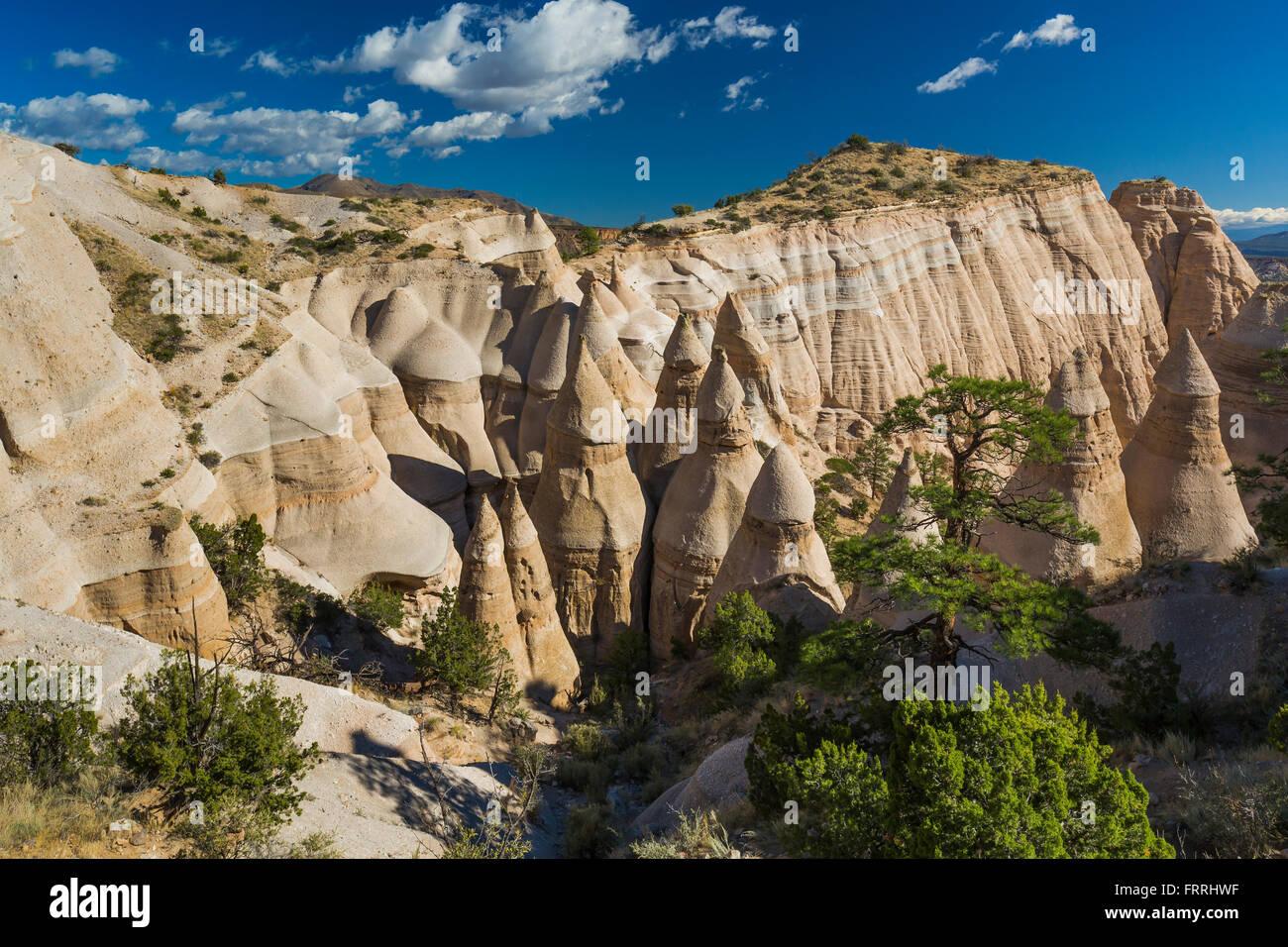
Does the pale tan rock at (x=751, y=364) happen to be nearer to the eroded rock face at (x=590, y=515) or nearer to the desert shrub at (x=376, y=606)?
the eroded rock face at (x=590, y=515)

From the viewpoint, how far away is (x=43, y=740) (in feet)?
26.0

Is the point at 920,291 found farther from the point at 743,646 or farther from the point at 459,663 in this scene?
the point at 459,663

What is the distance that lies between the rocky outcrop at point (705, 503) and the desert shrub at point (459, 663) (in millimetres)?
5923

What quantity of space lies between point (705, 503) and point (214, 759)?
1413cm

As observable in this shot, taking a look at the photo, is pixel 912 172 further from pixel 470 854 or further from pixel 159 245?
pixel 470 854

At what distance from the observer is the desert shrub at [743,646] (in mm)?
14906

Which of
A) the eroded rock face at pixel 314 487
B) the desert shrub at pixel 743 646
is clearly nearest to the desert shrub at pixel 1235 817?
the desert shrub at pixel 743 646

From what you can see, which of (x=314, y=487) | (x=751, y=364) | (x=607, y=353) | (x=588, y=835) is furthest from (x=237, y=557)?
(x=751, y=364)

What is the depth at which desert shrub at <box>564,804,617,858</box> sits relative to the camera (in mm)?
10805

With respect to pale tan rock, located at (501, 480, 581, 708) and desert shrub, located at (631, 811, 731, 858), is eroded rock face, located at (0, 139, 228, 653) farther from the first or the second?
desert shrub, located at (631, 811, 731, 858)

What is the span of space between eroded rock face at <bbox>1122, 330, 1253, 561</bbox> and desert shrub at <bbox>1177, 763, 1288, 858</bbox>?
13322 millimetres
